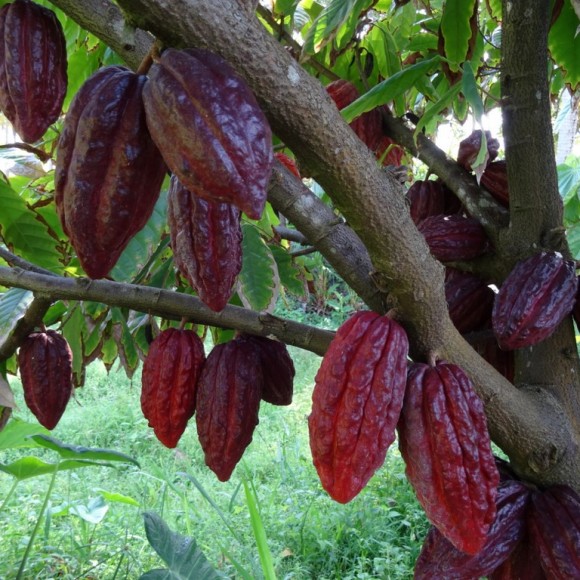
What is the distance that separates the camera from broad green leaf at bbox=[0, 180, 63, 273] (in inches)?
51.3

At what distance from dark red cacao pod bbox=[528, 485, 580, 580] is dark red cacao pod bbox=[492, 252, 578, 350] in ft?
0.69

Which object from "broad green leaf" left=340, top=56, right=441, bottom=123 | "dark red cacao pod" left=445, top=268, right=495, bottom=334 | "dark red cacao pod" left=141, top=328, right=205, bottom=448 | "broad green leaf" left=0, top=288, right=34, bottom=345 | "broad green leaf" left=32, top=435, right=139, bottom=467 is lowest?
"dark red cacao pod" left=141, top=328, right=205, bottom=448

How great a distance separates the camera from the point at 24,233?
135 centimetres

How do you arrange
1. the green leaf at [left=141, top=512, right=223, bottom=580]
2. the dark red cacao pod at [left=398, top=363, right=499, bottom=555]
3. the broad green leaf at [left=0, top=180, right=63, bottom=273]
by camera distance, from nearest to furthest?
1. the dark red cacao pod at [left=398, top=363, right=499, bottom=555]
2. the broad green leaf at [left=0, top=180, right=63, bottom=273]
3. the green leaf at [left=141, top=512, right=223, bottom=580]

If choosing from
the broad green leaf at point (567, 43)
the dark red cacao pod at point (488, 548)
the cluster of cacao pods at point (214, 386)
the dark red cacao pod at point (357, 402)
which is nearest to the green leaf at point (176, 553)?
the cluster of cacao pods at point (214, 386)

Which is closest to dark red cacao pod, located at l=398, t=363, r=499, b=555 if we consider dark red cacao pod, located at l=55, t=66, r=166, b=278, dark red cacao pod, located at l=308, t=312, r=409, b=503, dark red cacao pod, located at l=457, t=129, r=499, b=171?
dark red cacao pod, located at l=308, t=312, r=409, b=503

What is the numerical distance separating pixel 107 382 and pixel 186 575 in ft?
12.8

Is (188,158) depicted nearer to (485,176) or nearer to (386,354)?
(386,354)

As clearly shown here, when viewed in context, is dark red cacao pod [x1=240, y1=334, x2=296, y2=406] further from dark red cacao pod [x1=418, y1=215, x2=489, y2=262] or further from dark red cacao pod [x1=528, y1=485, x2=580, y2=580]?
dark red cacao pod [x1=528, y1=485, x2=580, y2=580]

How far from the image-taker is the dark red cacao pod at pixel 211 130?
44 centimetres

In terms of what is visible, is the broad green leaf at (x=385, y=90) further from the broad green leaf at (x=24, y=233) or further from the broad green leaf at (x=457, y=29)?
the broad green leaf at (x=24, y=233)

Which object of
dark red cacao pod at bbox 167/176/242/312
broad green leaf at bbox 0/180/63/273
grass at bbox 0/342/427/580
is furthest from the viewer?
grass at bbox 0/342/427/580

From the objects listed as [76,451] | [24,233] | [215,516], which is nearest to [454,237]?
[24,233]

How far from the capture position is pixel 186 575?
1.47 metres
